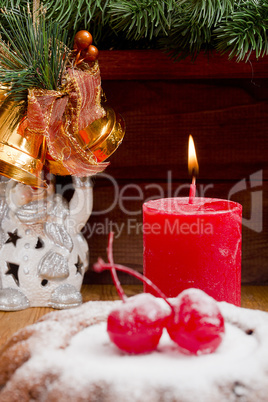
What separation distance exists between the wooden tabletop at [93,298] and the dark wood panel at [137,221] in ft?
0.09

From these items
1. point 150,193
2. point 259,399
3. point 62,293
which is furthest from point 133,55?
point 259,399

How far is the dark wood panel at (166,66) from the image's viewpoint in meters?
0.71

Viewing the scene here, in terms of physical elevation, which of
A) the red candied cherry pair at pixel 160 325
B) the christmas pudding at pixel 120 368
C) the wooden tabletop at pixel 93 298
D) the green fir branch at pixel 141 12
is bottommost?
the wooden tabletop at pixel 93 298

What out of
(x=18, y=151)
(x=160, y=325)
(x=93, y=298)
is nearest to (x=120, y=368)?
(x=160, y=325)

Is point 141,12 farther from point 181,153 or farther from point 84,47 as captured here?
point 181,153

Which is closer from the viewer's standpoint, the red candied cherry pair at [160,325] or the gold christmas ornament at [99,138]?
the red candied cherry pair at [160,325]

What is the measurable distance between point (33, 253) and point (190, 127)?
0.34 m

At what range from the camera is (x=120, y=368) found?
0.34 metres

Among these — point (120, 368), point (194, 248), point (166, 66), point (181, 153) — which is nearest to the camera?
point (120, 368)

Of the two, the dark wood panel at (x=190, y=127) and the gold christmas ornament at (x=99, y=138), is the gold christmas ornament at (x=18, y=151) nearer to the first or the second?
the gold christmas ornament at (x=99, y=138)

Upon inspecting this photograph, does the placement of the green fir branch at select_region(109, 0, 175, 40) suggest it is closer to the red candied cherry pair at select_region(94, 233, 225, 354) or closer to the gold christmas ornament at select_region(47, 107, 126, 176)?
the gold christmas ornament at select_region(47, 107, 126, 176)

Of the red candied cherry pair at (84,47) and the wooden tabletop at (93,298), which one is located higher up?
the red candied cherry pair at (84,47)

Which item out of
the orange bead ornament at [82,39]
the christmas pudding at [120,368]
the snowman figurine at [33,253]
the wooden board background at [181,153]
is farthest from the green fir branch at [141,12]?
the christmas pudding at [120,368]

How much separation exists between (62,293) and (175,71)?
375 mm
